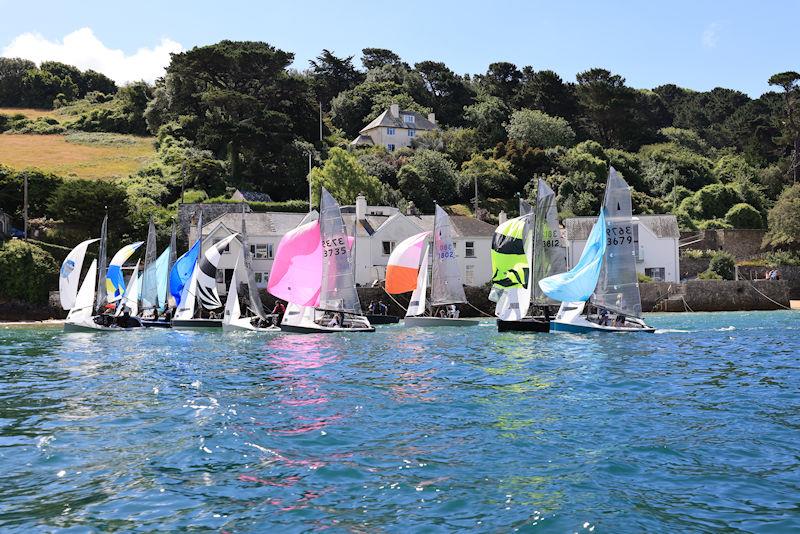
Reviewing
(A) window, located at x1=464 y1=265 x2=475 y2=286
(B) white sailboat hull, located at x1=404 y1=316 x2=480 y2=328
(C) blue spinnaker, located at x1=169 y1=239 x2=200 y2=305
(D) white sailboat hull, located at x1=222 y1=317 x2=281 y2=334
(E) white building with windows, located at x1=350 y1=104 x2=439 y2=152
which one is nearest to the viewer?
(D) white sailboat hull, located at x1=222 y1=317 x2=281 y2=334

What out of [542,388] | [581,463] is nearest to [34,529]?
[581,463]

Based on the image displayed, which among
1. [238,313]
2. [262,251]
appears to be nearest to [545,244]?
[238,313]

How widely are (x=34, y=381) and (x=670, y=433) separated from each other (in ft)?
61.1

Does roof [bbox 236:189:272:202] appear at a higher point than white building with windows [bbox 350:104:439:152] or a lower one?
lower

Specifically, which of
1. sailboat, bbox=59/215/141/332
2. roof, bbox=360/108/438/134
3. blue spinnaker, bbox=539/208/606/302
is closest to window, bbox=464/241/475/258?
blue spinnaker, bbox=539/208/606/302

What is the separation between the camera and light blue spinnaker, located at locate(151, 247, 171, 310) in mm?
53969

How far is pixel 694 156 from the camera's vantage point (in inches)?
4358

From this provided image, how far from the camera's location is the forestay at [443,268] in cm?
4975

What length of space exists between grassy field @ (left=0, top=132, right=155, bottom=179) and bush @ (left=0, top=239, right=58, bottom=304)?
103ft

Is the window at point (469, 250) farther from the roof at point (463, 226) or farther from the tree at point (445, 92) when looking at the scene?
the tree at point (445, 92)

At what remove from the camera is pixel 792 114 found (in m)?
109

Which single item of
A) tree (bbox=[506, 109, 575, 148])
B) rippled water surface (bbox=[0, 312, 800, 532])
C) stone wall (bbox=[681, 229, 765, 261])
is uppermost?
tree (bbox=[506, 109, 575, 148])

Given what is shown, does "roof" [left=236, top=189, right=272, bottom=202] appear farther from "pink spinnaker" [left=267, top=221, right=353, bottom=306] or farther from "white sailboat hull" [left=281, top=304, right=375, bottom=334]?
"pink spinnaker" [left=267, top=221, right=353, bottom=306]

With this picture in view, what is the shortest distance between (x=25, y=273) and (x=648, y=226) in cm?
5284
